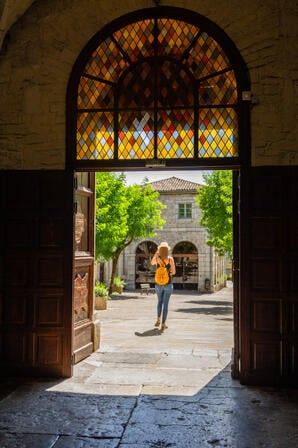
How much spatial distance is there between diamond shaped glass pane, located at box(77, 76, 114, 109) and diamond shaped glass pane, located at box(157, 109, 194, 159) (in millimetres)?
683

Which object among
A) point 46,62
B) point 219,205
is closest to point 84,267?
point 46,62

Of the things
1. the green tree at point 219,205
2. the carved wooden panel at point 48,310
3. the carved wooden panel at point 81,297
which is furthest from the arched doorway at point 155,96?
the green tree at point 219,205

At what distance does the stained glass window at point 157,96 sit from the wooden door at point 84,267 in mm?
902

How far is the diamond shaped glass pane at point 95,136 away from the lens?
5.83 metres

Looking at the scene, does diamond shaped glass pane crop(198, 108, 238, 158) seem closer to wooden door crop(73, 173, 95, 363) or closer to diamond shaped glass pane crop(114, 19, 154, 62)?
diamond shaped glass pane crop(114, 19, 154, 62)

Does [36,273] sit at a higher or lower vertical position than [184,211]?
lower

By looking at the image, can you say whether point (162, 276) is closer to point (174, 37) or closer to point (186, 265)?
point (174, 37)

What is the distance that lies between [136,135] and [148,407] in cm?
312

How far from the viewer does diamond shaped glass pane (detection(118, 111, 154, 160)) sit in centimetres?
578

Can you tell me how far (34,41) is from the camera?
5.81m

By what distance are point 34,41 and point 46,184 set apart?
1.77 metres

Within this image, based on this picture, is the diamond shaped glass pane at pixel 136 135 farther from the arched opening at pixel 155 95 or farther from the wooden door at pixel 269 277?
the wooden door at pixel 269 277

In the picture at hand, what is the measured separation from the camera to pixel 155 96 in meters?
5.79

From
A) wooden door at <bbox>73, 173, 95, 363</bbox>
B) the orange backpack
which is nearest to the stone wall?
wooden door at <bbox>73, 173, 95, 363</bbox>
